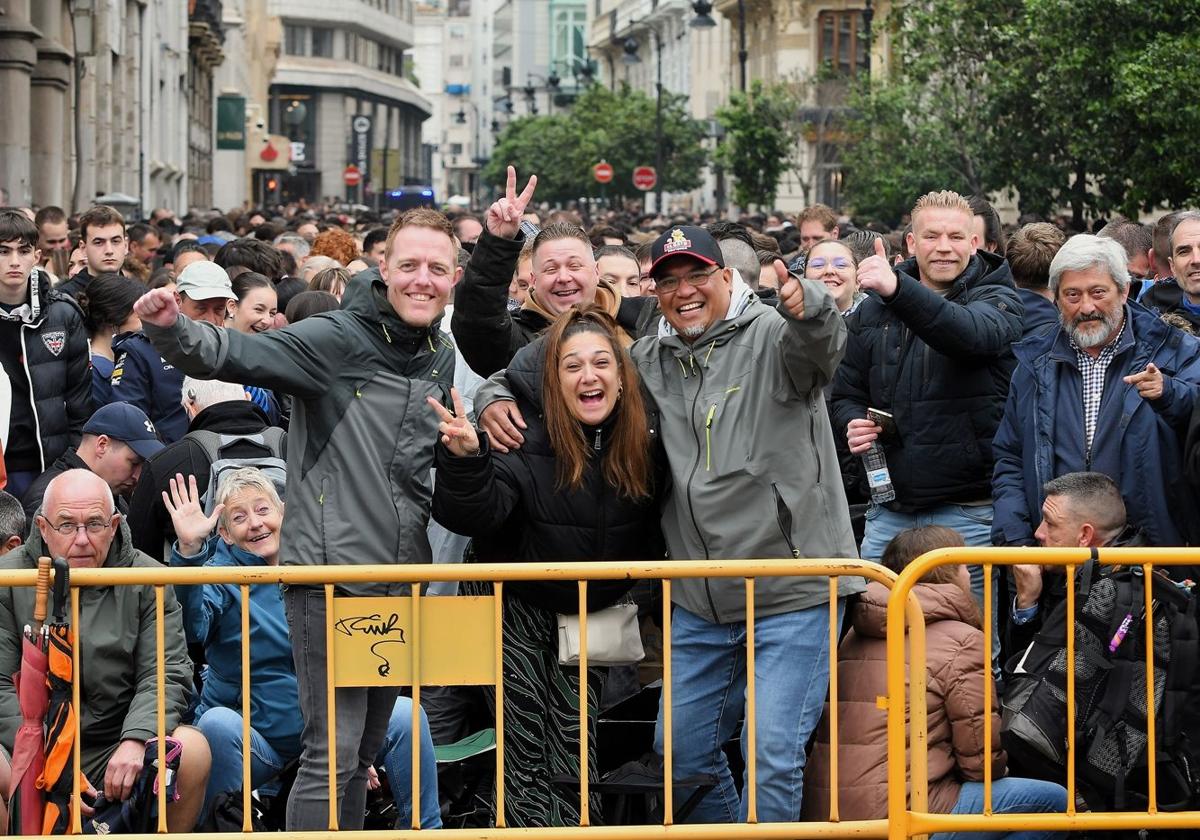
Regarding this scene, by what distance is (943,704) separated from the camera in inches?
231

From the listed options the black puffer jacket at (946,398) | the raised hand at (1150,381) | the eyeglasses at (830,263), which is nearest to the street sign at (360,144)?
the eyeglasses at (830,263)

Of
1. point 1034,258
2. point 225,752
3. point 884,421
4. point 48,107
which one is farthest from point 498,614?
point 48,107

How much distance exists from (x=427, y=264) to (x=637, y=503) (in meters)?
1.00

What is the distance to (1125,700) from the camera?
5.61 meters

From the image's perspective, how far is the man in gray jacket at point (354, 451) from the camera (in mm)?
5609

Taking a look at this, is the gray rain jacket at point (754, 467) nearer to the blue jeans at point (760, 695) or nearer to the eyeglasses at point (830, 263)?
the blue jeans at point (760, 695)

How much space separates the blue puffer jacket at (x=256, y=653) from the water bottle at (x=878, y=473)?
2.48 meters

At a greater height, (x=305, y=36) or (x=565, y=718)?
(x=305, y=36)

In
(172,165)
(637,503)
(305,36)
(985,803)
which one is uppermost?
(305,36)

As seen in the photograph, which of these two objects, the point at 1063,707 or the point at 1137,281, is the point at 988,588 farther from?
the point at 1137,281

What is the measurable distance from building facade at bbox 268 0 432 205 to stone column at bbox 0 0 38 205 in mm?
83184

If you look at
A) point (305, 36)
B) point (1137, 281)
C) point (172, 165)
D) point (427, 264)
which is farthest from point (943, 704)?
point (305, 36)

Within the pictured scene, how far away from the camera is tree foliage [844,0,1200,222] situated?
2005cm

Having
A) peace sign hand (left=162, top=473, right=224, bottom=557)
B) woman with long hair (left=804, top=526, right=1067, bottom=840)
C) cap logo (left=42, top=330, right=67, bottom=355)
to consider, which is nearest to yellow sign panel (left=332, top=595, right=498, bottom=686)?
woman with long hair (left=804, top=526, right=1067, bottom=840)
